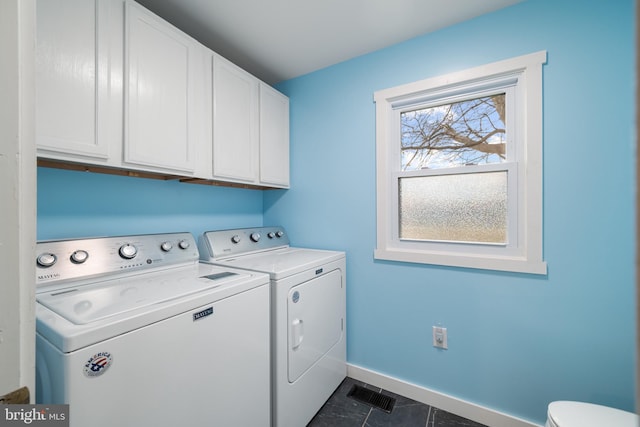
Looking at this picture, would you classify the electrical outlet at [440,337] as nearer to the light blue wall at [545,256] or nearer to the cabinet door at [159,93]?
Result: the light blue wall at [545,256]

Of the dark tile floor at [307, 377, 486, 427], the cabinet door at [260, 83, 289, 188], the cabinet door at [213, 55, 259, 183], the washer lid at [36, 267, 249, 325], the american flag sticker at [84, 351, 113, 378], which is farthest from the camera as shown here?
the cabinet door at [260, 83, 289, 188]

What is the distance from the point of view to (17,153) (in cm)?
41

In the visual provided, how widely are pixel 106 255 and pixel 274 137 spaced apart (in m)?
→ 1.38

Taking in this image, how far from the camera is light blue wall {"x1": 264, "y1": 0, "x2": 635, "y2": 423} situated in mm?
1247

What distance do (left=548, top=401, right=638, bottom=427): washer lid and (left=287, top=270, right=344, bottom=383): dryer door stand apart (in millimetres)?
1130

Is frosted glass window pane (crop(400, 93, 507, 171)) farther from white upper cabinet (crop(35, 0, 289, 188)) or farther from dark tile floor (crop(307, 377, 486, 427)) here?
dark tile floor (crop(307, 377, 486, 427))

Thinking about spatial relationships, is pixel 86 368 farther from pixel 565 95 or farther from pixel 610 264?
pixel 565 95

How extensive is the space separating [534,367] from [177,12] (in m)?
2.91

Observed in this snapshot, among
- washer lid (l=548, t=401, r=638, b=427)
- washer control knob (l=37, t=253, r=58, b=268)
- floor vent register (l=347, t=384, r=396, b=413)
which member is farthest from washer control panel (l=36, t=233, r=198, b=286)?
washer lid (l=548, t=401, r=638, b=427)

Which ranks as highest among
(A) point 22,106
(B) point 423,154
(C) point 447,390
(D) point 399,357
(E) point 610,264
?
(B) point 423,154

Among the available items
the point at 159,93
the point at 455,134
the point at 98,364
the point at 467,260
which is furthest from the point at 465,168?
the point at 98,364

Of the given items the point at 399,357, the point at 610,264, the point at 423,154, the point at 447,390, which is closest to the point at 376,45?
the point at 423,154

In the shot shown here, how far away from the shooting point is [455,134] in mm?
1701

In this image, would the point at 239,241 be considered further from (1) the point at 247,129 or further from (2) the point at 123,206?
(1) the point at 247,129
